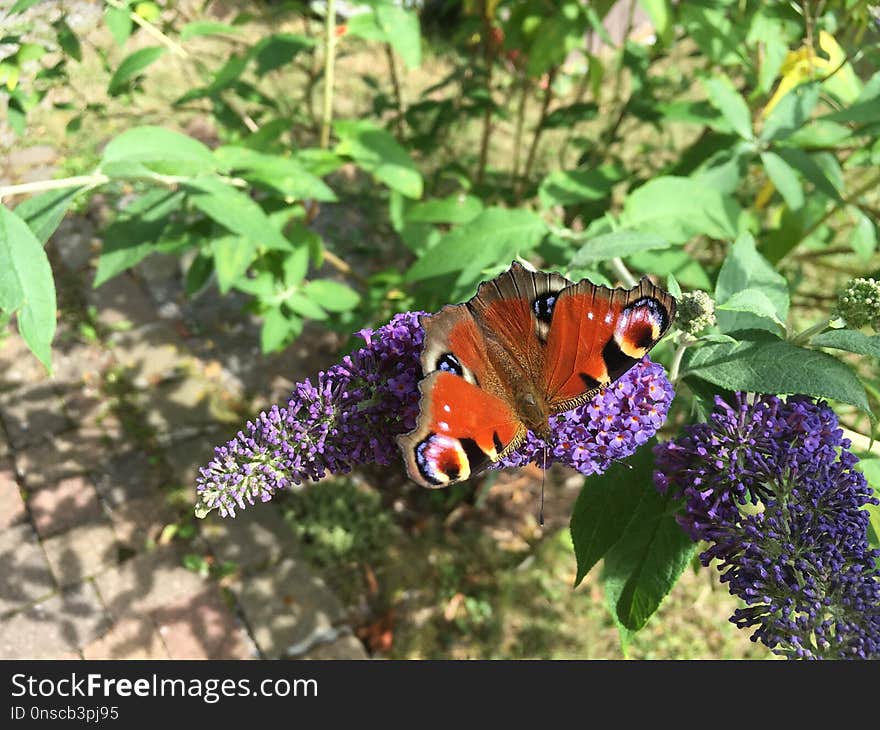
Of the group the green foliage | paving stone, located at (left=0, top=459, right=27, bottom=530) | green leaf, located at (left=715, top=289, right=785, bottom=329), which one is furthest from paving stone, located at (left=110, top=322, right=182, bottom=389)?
green leaf, located at (left=715, top=289, right=785, bottom=329)

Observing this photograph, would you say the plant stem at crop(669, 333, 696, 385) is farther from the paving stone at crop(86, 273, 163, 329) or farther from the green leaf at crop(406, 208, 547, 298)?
Answer: the paving stone at crop(86, 273, 163, 329)

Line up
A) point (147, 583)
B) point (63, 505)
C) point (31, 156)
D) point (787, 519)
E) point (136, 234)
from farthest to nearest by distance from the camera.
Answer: point (31, 156), point (63, 505), point (147, 583), point (136, 234), point (787, 519)

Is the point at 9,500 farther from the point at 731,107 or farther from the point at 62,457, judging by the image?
the point at 731,107

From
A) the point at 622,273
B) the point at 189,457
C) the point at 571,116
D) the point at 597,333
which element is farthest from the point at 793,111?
the point at 189,457

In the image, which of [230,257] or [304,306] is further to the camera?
[304,306]

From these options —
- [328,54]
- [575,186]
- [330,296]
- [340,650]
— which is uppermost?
[328,54]

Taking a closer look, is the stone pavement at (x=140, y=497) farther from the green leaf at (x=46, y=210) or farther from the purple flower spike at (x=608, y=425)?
the purple flower spike at (x=608, y=425)
